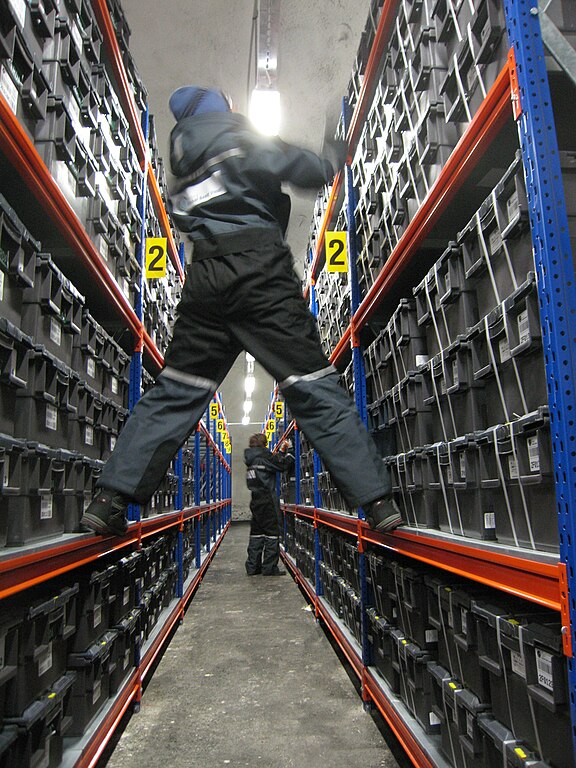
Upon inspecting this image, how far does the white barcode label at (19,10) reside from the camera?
1.59m

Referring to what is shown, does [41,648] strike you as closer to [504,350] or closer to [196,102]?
[504,350]

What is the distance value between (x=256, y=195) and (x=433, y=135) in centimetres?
66

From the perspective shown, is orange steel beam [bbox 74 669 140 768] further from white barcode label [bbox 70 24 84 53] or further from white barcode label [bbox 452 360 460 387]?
white barcode label [bbox 70 24 84 53]

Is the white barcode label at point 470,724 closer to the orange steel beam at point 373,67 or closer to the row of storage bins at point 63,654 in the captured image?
the row of storage bins at point 63,654

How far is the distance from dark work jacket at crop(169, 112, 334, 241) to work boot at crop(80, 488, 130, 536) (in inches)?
38.5

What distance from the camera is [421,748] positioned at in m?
1.95

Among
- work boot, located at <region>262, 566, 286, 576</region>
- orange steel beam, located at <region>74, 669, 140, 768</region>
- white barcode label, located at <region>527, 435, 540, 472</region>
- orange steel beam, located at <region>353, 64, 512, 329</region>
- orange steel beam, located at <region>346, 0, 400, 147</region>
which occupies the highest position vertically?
orange steel beam, located at <region>346, 0, 400, 147</region>

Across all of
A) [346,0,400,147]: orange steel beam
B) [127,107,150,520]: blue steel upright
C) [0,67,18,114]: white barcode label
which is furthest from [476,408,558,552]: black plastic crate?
[127,107,150,520]: blue steel upright

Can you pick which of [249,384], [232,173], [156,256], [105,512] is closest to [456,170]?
[232,173]

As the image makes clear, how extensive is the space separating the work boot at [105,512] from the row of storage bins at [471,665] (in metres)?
1.09

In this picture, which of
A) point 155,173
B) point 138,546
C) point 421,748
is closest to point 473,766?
point 421,748

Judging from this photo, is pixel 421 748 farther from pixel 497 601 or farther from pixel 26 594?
pixel 26 594

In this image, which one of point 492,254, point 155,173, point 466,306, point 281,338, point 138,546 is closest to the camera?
point 492,254

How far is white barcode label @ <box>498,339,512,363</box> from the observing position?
1.45 meters
